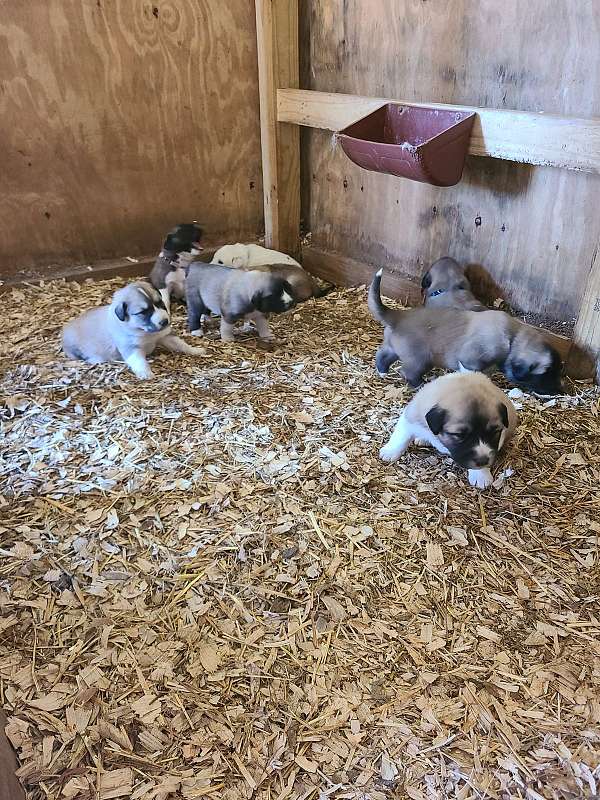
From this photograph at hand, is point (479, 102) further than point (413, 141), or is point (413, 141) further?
point (413, 141)

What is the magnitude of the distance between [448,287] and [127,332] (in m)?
2.36

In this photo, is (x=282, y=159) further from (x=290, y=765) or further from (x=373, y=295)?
(x=290, y=765)

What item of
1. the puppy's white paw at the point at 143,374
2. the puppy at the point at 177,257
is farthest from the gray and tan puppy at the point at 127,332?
the puppy at the point at 177,257

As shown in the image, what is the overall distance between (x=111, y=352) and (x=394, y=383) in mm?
2073

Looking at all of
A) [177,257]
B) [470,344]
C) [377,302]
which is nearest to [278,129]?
[177,257]

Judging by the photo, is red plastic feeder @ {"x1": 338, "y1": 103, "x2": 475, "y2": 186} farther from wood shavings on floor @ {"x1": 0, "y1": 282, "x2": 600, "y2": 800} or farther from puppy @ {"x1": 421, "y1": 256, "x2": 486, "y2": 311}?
wood shavings on floor @ {"x1": 0, "y1": 282, "x2": 600, "y2": 800}

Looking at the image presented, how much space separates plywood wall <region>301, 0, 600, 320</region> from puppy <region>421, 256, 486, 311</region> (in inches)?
9.2

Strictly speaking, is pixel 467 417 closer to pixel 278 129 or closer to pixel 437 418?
pixel 437 418

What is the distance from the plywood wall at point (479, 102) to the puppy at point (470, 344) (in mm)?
644

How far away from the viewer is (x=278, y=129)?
5.59 metres

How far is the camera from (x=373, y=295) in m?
3.91

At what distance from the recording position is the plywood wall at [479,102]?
12.0ft

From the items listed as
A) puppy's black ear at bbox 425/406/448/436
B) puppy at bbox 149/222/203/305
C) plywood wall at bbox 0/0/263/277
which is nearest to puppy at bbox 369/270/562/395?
puppy's black ear at bbox 425/406/448/436

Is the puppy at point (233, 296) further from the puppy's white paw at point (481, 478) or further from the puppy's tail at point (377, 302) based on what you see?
the puppy's white paw at point (481, 478)
